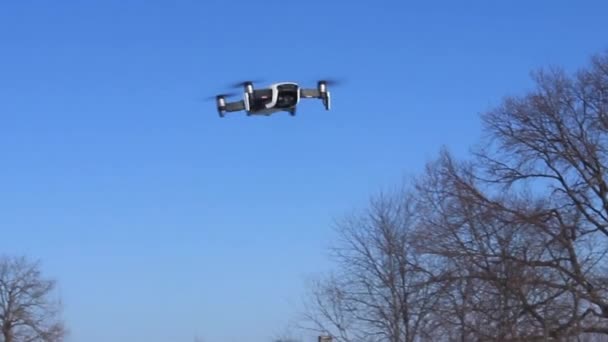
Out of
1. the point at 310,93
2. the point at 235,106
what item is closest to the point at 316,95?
the point at 310,93

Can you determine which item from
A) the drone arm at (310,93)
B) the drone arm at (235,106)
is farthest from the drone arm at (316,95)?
the drone arm at (235,106)

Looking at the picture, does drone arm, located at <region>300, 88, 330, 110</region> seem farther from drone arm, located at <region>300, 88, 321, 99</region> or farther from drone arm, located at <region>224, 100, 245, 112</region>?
drone arm, located at <region>224, 100, 245, 112</region>

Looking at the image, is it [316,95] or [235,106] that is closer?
[235,106]

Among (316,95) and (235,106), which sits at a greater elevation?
(316,95)

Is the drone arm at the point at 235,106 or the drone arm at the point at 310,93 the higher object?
the drone arm at the point at 310,93

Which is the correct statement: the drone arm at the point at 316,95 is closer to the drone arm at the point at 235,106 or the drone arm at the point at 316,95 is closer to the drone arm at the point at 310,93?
the drone arm at the point at 310,93

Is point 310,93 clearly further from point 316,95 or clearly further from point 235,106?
point 235,106

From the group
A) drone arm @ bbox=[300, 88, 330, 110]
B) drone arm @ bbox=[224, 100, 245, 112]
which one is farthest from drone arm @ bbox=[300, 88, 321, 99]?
drone arm @ bbox=[224, 100, 245, 112]

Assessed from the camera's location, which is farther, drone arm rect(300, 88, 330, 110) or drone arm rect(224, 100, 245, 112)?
drone arm rect(300, 88, 330, 110)

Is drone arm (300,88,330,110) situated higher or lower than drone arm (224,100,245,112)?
higher

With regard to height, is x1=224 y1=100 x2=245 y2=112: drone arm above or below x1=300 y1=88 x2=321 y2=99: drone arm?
below

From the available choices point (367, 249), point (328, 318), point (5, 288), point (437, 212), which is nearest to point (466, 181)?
point (437, 212)
